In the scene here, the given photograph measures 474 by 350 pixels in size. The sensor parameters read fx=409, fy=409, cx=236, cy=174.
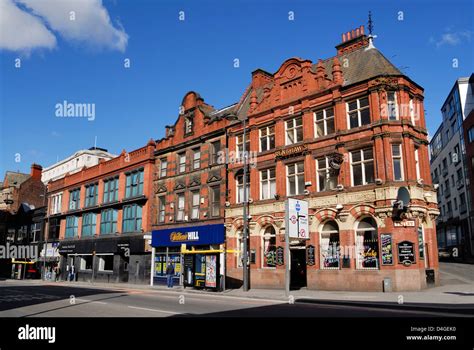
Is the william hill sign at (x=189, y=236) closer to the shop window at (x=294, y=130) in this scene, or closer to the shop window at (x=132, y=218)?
the shop window at (x=132, y=218)

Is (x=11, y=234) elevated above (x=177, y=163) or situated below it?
below

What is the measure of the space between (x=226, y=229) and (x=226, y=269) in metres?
2.91

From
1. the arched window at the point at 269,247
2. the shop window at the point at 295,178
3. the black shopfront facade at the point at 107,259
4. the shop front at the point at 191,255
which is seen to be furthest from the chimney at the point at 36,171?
the shop window at the point at 295,178

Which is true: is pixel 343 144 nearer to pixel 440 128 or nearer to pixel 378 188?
pixel 378 188

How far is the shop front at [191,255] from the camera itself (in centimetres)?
2752

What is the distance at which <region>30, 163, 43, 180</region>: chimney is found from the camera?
65.0m

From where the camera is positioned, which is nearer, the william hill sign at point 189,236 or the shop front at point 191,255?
the shop front at point 191,255

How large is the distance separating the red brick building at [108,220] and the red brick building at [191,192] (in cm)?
154

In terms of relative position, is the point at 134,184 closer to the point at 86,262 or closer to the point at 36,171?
the point at 86,262

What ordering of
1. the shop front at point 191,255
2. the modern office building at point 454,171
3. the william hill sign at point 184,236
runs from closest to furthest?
1. the shop front at point 191,255
2. the william hill sign at point 184,236
3. the modern office building at point 454,171

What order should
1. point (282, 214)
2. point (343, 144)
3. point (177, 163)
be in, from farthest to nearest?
point (177, 163), point (282, 214), point (343, 144)

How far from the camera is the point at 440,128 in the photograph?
62781 millimetres

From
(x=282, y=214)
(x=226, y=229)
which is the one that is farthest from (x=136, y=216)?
(x=282, y=214)

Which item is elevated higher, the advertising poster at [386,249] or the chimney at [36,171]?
the chimney at [36,171]
